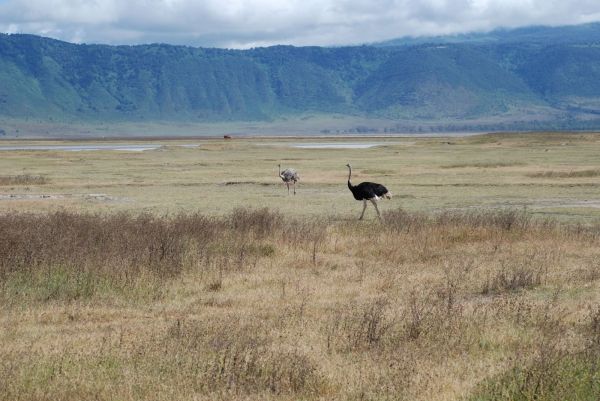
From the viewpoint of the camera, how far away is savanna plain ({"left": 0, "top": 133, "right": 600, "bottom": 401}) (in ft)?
28.9

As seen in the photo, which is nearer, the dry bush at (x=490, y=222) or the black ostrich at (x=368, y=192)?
the dry bush at (x=490, y=222)

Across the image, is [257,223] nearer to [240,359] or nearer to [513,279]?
→ [513,279]

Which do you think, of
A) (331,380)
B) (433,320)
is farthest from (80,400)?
(433,320)

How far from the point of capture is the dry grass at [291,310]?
884cm

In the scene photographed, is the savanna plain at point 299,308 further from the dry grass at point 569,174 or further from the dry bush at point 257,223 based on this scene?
the dry grass at point 569,174

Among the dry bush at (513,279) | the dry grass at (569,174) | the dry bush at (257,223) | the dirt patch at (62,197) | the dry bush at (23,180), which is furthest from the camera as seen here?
the dry grass at (569,174)

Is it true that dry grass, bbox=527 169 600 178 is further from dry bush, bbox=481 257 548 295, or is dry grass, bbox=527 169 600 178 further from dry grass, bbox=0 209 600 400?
dry bush, bbox=481 257 548 295

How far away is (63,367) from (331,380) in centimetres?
276

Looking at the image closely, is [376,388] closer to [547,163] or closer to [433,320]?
[433,320]

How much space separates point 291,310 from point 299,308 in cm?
18

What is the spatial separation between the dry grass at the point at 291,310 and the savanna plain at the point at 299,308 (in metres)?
0.04

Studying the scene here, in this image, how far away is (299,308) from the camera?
1242cm

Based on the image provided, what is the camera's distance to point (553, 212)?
91.5 ft

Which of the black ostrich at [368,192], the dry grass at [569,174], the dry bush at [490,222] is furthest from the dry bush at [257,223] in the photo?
the dry grass at [569,174]
